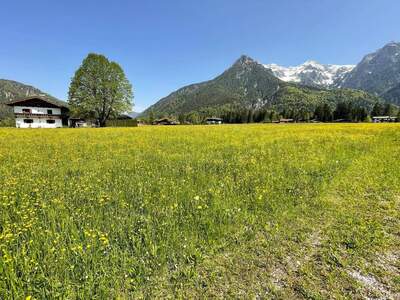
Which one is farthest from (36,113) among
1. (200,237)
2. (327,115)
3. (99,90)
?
(327,115)

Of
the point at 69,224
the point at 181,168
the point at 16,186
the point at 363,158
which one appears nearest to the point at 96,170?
the point at 16,186

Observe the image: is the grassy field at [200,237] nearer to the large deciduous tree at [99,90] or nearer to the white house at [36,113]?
the large deciduous tree at [99,90]

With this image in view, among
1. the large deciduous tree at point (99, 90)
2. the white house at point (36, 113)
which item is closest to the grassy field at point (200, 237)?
the large deciduous tree at point (99, 90)

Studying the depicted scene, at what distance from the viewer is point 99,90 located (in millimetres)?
61938

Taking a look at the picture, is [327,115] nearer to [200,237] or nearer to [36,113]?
[36,113]

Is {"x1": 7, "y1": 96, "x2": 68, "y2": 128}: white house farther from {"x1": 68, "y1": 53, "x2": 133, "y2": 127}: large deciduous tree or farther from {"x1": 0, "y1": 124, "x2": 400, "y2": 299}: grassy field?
{"x1": 0, "y1": 124, "x2": 400, "y2": 299}: grassy field

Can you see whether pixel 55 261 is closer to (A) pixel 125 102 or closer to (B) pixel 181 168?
(B) pixel 181 168

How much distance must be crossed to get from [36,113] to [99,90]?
22.2 metres

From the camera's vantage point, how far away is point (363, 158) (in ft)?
36.6

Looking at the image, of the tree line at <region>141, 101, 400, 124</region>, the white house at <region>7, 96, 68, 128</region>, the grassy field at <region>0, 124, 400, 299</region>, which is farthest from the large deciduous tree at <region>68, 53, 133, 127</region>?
the tree line at <region>141, 101, 400, 124</region>

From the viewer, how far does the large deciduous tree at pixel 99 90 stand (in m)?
60.4

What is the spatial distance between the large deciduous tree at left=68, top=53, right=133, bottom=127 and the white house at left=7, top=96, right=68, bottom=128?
11928 millimetres

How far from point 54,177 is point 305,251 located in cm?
762

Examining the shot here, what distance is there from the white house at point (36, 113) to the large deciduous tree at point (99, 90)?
11928 mm
